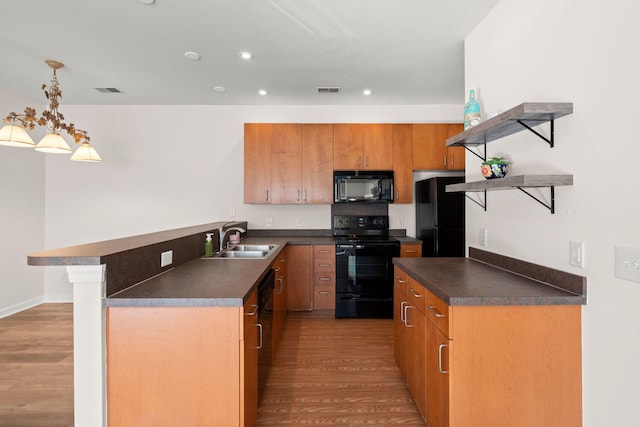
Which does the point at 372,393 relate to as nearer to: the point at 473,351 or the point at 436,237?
the point at 473,351

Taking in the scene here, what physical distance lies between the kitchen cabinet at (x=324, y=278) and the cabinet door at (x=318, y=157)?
0.67m

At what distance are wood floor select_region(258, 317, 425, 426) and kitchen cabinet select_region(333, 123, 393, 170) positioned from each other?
1932 millimetres

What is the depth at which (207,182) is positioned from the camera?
168 inches

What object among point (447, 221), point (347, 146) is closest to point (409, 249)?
point (447, 221)

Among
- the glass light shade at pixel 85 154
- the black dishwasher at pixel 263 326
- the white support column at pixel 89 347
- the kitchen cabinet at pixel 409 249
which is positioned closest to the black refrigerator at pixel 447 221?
the kitchen cabinet at pixel 409 249

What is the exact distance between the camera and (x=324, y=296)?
12.2 feet

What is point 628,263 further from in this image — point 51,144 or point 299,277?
point 51,144

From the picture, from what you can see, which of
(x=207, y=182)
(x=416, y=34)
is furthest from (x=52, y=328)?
(x=416, y=34)

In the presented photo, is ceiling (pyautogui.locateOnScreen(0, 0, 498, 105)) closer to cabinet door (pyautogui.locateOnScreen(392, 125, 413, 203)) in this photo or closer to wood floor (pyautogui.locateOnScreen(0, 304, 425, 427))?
cabinet door (pyautogui.locateOnScreen(392, 125, 413, 203))

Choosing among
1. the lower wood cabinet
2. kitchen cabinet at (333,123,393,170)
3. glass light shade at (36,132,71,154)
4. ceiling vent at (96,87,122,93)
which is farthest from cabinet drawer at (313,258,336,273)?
ceiling vent at (96,87,122,93)

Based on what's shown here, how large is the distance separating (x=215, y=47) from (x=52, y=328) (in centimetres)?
339

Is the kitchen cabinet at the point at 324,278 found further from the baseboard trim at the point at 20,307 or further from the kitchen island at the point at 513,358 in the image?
the baseboard trim at the point at 20,307

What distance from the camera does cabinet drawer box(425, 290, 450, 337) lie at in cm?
143

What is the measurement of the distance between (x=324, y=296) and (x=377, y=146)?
1.95m
